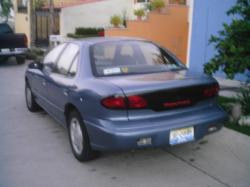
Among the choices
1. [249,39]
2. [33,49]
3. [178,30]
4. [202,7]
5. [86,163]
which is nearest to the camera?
[86,163]

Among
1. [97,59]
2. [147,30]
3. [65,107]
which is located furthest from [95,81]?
[147,30]

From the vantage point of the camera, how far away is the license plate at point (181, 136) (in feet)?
13.7

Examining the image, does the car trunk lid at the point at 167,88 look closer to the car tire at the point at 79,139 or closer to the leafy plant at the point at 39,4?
the car tire at the point at 79,139

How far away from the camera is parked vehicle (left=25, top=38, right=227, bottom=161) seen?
4043 millimetres

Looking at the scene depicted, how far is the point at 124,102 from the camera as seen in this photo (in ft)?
13.2

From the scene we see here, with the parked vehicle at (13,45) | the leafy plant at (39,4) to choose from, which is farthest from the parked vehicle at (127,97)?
the leafy plant at (39,4)

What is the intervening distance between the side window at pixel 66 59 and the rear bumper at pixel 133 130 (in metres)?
1.15

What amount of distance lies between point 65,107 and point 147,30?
25.3ft

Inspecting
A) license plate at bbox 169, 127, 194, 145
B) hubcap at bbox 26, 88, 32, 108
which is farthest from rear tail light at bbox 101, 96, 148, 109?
hubcap at bbox 26, 88, 32, 108

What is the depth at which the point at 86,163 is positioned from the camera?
469 cm

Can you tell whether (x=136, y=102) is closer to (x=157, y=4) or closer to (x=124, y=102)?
(x=124, y=102)

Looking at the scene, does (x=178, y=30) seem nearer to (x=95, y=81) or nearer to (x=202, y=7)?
(x=202, y=7)

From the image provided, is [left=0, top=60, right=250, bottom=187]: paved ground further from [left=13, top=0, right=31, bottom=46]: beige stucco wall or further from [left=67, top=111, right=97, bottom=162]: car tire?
[left=13, top=0, right=31, bottom=46]: beige stucco wall

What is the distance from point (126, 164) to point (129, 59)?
1.41m
